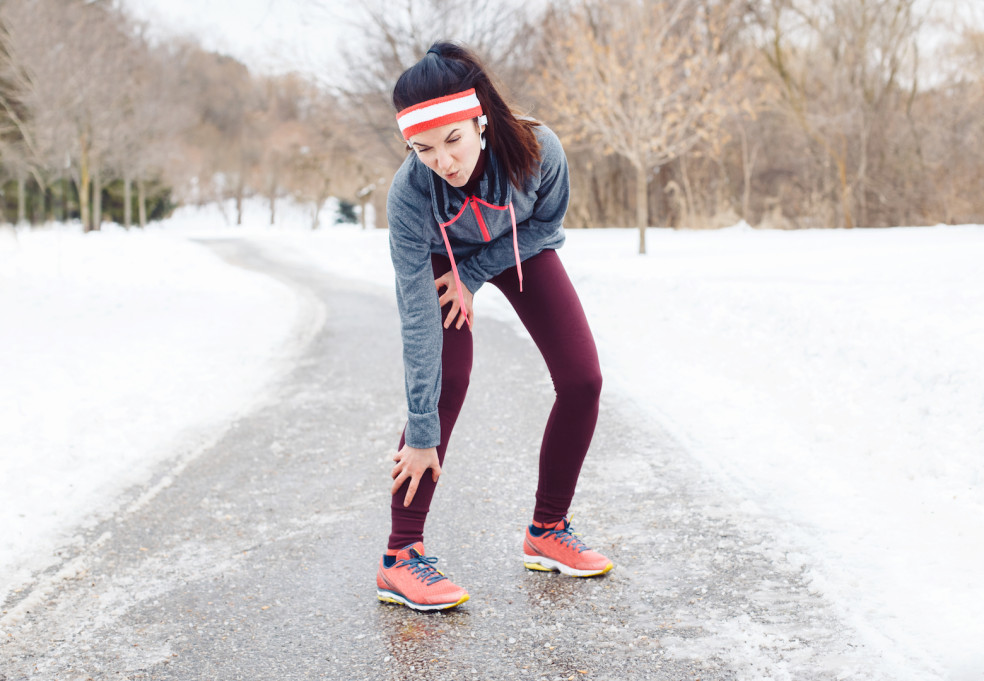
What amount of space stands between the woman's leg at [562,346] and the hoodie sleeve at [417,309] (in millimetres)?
363

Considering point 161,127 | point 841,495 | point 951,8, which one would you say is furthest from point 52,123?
point 841,495

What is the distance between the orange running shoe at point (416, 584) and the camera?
108 inches

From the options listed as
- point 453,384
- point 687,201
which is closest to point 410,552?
point 453,384

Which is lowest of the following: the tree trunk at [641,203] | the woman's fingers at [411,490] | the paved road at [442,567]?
the paved road at [442,567]

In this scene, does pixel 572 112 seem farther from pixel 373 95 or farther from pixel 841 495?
pixel 841 495

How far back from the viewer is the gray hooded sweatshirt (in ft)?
8.38

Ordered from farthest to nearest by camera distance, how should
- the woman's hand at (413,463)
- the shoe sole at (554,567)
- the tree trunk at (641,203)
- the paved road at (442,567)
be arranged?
the tree trunk at (641,203), the shoe sole at (554,567), the woman's hand at (413,463), the paved road at (442,567)

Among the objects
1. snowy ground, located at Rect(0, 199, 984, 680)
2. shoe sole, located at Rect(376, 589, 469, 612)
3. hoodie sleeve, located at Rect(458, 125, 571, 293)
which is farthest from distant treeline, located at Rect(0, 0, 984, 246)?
shoe sole, located at Rect(376, 589, 469, 612)

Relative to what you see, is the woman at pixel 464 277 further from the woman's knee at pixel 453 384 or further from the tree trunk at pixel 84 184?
A: the tree trunk at pixel 84 184

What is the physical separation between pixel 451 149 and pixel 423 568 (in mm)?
→ 1407

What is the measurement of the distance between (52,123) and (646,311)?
20658 mm

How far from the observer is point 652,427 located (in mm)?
5035

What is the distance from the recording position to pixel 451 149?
2.37m

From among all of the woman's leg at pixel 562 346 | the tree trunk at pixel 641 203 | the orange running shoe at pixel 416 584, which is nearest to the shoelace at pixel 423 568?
the orange running shoe at pixel 416 584
